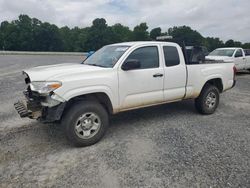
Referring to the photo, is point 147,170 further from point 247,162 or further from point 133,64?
point 133,64

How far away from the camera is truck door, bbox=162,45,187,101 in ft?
17.3

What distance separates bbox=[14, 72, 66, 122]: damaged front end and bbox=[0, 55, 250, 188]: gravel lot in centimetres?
60

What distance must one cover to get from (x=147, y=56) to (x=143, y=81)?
0.59 m

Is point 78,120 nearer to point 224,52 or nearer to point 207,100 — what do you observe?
point 207,100

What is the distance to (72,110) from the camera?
411 centimetres

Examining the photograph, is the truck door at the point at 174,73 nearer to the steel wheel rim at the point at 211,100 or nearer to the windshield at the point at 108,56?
the steel wheel rim at the point at 211,100

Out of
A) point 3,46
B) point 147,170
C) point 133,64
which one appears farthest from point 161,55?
point 3,46

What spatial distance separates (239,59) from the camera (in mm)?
14070

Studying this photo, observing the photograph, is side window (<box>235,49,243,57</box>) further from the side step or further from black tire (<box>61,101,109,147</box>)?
the side step

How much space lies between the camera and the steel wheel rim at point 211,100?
241 inches

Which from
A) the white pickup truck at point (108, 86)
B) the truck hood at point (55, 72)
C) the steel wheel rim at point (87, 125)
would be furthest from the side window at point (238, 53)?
the steel wheel rim at point (87, 125)

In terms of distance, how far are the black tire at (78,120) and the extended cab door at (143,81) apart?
0.50 metres

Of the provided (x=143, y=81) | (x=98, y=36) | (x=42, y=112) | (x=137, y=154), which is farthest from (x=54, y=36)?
(x=137, y=154)

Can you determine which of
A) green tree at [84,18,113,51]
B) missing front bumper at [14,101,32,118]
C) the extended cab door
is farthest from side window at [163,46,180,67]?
green tree at [84,18,113,51]
